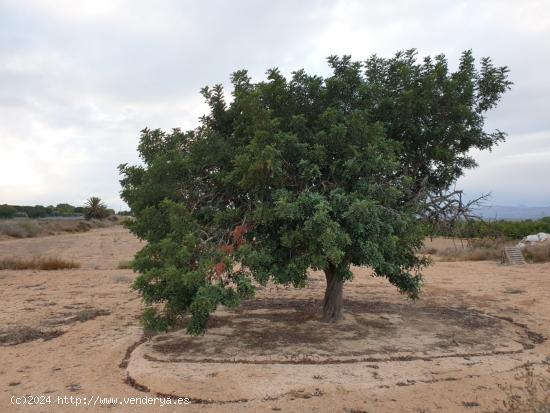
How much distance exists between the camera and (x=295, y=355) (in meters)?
7.68

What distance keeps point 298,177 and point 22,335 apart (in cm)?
605

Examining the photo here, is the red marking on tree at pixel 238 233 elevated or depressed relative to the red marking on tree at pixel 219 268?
elevated

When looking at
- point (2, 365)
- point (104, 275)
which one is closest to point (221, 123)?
point (2, 365)

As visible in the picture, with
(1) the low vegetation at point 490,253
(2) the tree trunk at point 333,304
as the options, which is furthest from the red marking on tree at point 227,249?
(1) the low vegetation at point 490,253

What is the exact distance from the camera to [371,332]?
9117 millimetres

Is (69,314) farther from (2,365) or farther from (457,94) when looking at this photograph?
(457,94)

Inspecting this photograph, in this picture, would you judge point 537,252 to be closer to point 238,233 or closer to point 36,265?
point 238,233

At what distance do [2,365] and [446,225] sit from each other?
7729 mm

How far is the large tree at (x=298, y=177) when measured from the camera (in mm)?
6820

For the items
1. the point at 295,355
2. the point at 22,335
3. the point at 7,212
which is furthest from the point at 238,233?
the point at 7,212

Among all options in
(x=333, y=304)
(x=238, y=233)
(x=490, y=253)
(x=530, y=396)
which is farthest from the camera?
(x=490, y=253)

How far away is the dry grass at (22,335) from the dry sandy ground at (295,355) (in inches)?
3.1

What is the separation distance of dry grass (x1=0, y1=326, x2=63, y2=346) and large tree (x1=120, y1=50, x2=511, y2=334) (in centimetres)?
301

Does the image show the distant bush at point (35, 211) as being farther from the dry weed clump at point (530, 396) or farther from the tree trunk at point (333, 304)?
the dry weed clump at point (530, 396)
